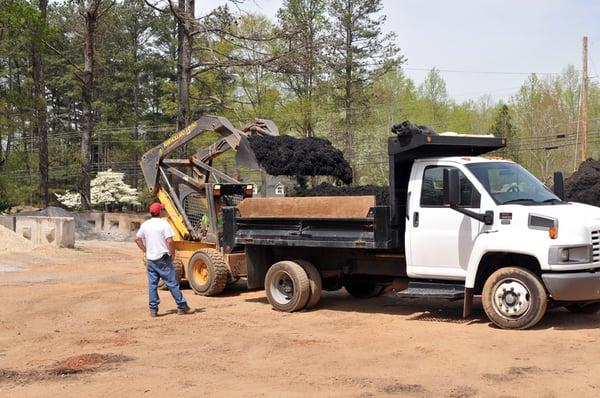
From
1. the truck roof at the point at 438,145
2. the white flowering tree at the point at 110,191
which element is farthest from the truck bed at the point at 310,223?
the white flowering tree at the point at 110,191

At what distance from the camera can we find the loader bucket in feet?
43.9

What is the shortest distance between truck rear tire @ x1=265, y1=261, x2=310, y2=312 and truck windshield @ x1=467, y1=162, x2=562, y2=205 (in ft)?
10.6

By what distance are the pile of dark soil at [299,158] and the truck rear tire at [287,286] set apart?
2.05 metres

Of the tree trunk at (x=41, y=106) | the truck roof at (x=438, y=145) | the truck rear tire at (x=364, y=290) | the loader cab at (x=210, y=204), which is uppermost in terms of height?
the tree trunk at (x=41, y=106)

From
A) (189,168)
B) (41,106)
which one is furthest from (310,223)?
(41,106)

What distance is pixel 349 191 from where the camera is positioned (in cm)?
1189

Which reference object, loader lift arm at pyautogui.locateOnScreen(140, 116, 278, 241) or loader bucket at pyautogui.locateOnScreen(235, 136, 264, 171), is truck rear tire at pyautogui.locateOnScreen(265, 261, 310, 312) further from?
loader lift arm at pyautogui.locateOnScreen(140, 116, 278, 241)

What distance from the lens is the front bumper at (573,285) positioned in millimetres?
8719

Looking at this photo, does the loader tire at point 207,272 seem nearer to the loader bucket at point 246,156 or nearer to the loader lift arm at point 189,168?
the loader lift arm at point 189,168

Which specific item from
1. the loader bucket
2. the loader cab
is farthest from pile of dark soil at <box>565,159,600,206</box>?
the loader cab

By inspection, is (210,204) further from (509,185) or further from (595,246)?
(595,246)

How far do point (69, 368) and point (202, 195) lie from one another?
7.29m

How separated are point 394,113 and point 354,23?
11.0 m

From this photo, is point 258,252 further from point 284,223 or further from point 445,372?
point 445,372
